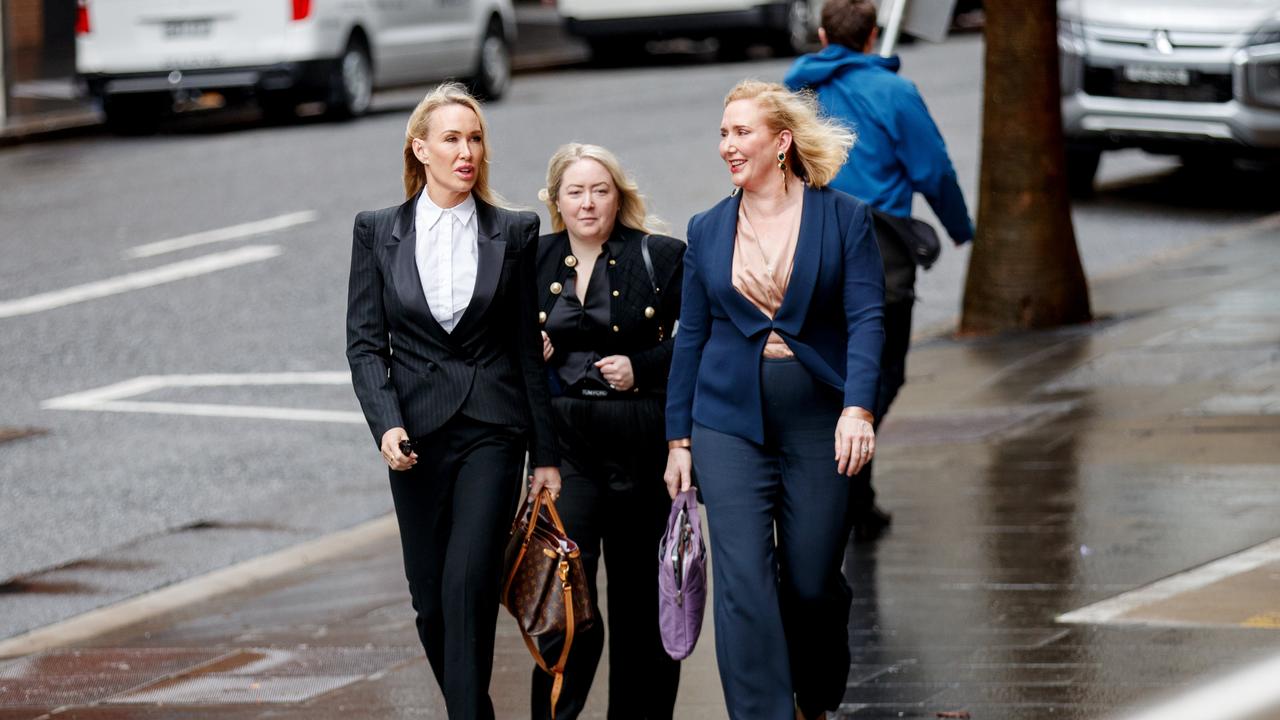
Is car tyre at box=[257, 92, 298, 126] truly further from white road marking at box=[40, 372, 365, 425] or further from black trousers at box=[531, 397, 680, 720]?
black trousers at box=[531, 397, 680, 720]

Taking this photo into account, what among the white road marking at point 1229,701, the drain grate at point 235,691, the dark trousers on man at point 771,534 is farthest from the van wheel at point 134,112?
the white road marking at point 1229,701

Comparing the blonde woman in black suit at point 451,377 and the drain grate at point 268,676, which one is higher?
the blonde woman in black suit at point 451,377

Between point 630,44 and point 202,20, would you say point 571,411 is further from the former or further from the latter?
point 630,44

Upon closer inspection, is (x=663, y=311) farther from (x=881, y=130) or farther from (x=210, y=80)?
(x=210, y=80)

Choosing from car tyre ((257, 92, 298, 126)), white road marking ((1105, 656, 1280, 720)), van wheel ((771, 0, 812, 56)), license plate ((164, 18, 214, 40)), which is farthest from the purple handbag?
van wheel ((771, 0, 812, 56))

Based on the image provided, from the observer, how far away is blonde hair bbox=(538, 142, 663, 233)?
505 centimetres

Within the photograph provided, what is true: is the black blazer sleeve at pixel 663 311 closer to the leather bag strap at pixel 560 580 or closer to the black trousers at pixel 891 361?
the leather bag strap at pixel 560 580

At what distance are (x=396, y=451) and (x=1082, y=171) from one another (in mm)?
12114

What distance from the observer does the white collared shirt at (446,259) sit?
15.1ft

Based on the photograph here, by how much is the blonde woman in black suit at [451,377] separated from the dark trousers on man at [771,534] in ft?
1.50

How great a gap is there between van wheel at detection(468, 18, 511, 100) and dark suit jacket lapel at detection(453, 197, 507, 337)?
1811 cm

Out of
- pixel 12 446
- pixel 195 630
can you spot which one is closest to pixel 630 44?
pixel 12 446

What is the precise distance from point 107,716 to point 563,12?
21.2m

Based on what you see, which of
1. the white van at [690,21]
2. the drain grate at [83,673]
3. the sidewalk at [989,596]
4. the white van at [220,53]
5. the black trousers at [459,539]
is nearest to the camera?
the black trousers at [459,539]
